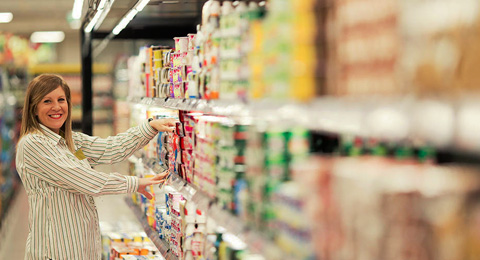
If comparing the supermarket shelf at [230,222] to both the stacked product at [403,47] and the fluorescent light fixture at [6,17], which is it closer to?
the stacked product at [403,47]

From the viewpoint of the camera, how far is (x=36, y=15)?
15.8 metres

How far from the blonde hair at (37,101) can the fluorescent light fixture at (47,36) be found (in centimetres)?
1777

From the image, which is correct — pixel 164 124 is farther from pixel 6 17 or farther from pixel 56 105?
pixel 6 17

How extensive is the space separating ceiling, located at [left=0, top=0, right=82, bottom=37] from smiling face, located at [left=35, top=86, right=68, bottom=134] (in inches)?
384

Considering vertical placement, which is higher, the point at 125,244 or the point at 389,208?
the point at 389,208

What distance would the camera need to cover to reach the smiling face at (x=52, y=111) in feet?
12.0

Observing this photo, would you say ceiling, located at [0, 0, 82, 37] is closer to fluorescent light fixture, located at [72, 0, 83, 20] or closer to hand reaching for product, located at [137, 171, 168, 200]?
fluorescent light fixture, located at [72, 0, 83, 20]

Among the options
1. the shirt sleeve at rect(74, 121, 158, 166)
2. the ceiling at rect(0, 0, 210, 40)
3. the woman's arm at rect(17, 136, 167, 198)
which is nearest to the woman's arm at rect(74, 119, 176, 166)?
the shirt sleeve at rect(74, 121, 158, 166)

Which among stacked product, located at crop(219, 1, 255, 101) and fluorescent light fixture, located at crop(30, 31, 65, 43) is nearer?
stacked product, located at crop(219, 1, 255, 101)

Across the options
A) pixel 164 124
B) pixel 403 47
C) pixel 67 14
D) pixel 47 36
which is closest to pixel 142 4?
pixel 164 124

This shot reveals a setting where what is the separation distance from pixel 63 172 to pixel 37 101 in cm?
51

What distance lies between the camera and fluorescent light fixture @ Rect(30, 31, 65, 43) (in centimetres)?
2089

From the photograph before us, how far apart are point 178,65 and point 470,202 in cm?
248

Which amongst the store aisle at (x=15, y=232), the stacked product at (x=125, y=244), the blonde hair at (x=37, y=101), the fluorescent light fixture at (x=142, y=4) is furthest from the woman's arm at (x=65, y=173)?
the store aisle at (x=15, y=232)
